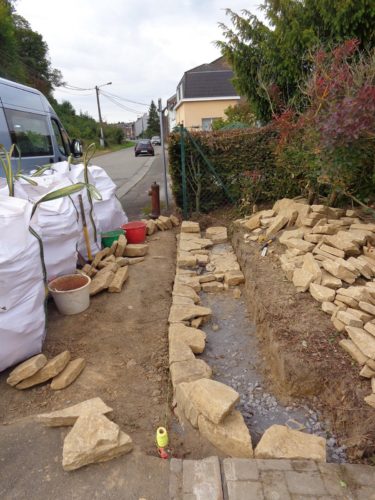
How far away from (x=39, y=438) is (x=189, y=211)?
5.42 meters

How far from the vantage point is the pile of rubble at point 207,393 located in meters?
1.88

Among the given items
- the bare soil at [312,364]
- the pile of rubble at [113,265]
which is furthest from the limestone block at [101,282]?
the bare soil at [312,364]

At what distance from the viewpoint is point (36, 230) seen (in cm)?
302

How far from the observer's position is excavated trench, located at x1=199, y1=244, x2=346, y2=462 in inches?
91.0

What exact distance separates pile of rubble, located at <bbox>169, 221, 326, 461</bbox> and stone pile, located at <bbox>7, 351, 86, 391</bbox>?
837mm

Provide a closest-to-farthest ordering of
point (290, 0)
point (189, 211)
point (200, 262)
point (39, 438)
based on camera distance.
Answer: point (39, 438) → point (200, 262) → point (290, 0) → point (189, 211)

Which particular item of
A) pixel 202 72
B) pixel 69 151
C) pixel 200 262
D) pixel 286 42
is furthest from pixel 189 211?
pixel 202 72

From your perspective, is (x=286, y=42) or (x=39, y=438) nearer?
(x=39, y=438)

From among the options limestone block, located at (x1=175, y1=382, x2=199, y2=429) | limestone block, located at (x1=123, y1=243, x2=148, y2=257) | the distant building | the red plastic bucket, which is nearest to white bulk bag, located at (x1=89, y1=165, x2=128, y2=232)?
the red plastic bucket

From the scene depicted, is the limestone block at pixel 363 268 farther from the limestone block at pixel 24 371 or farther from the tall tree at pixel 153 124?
the tall tree at pixel 153 124

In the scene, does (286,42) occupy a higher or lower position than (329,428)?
higher

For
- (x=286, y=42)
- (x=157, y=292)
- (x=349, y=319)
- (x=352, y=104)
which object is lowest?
(x=157, y=292)

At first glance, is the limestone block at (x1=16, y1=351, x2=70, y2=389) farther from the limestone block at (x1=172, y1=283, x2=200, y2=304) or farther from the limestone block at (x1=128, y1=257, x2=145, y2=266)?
the limestone block at (x1=128, y1=257, x2=145, y2=266)

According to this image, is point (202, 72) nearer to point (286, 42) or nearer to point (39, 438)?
point (286, 42)
